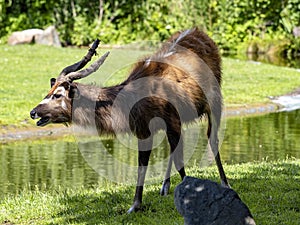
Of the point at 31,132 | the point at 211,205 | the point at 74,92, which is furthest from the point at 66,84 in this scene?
the point at 31,132

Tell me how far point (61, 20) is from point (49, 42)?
2.68 m

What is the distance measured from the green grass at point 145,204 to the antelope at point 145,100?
9.8 inches

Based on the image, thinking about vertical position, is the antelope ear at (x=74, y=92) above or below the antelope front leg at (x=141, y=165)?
above

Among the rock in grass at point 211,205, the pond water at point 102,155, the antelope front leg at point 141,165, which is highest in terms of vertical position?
the rock in grass at point 211,205

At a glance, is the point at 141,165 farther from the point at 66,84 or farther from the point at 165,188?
the point at 66,84

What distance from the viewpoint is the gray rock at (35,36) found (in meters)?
26.6

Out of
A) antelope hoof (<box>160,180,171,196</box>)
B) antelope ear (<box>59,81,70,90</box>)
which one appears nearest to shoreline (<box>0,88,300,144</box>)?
antelope hoof (<box>160,180,171,196</box>)

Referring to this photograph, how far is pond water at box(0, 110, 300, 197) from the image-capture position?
9.52 m

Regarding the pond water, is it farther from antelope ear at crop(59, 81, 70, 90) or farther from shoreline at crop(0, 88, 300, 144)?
antelope ear at crop(59, 81, 70, 90)

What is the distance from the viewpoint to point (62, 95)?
256 inches

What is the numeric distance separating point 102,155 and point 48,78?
25.5 ft

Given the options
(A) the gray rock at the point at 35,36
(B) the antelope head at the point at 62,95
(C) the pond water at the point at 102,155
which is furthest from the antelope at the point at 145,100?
(A) the gray rock at the point at 35,36

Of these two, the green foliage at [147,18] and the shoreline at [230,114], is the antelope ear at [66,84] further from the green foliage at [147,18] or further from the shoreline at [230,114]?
the green foliage at [147,18]

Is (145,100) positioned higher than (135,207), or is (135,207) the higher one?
(145,100)
